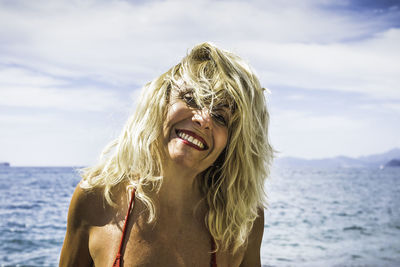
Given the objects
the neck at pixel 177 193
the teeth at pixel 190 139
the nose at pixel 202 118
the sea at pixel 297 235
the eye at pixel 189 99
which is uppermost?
the eye at pixel 189 99

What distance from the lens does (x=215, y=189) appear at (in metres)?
2.51

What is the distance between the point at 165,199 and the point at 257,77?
0.92 meters

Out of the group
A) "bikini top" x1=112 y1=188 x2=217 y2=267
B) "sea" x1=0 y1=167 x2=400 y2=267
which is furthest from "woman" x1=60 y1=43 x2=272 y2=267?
"sea" x1=0 y1=167 x2=400 y2=267

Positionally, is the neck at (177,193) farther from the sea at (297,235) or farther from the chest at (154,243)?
the sea at (297,235)

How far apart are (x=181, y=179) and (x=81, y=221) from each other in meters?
0.60

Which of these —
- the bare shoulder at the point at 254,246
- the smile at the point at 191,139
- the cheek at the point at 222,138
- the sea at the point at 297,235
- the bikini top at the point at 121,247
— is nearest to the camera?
the bikini top at the point at 121,247

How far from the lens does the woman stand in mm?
2084

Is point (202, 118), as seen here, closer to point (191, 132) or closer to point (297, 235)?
point (191, 132)

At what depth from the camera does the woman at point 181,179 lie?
2.08m

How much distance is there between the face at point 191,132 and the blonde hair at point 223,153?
0.05 metres

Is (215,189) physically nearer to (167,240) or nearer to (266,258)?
(167,240)

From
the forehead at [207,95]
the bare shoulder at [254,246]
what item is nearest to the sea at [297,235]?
the bare shoulder at [254,246]

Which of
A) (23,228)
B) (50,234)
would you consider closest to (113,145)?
(50,234)

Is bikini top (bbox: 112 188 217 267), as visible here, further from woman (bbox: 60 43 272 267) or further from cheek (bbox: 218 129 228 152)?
cheek (bbox: 218 129 228 152)
